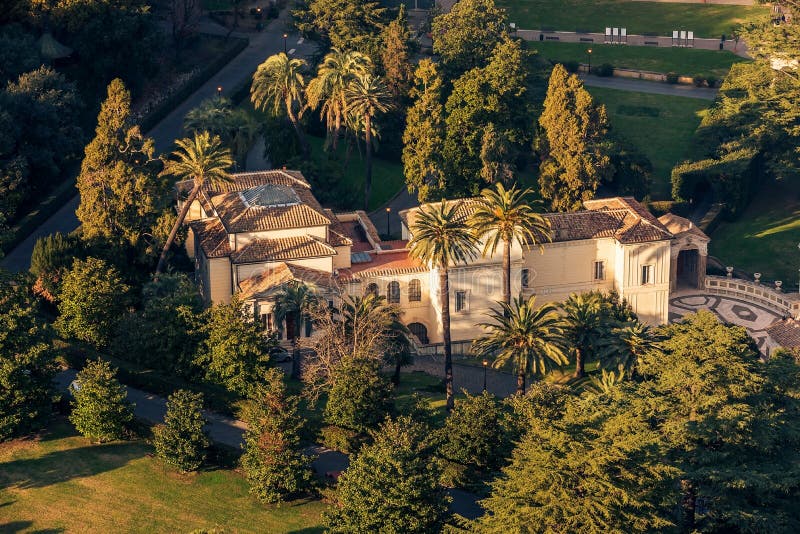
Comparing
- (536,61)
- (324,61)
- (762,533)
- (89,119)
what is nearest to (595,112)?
(536,61)

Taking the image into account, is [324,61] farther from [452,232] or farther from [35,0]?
[452,232]

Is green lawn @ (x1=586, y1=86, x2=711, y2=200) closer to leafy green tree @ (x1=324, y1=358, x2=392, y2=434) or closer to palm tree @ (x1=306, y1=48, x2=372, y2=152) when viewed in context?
palm tree @ (x1=306, y1=48, x2=372, y2=152)

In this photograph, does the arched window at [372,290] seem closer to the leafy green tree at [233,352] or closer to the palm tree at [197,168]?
the leafy green tree at [233,352]

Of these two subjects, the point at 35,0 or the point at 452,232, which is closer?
the point at 452,232

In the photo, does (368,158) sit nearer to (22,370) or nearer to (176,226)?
(176,226)

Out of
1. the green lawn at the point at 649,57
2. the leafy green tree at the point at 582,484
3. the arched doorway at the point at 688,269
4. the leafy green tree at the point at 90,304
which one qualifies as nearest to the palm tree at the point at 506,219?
the arched doorway at the point at 688,269

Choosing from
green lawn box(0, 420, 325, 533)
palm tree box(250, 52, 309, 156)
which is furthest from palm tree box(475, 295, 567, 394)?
palm tree box(250, 52, 309, 156)
